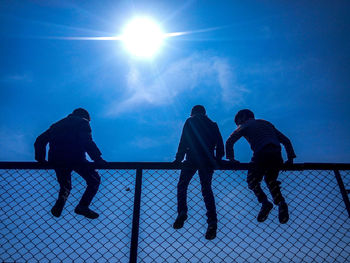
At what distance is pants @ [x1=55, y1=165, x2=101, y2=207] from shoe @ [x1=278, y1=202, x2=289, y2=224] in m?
2.53

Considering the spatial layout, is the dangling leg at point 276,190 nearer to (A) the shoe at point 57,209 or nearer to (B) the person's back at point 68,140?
(B) the person's back at point 68,140

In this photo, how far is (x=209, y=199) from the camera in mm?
3223

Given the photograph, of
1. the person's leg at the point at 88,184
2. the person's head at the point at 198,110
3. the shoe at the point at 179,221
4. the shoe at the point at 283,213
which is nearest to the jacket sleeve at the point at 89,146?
the person's leg at the point at 88,184

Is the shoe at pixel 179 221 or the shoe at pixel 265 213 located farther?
the shoe at pixel 265 213

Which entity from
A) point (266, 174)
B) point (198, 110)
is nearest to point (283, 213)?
point (266, 174)

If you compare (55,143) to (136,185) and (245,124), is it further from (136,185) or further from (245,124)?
(245,124)

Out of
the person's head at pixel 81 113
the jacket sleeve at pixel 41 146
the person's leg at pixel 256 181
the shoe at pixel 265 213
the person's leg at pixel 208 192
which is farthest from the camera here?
the person's head at pixel 81 113

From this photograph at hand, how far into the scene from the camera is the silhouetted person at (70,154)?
326 cm

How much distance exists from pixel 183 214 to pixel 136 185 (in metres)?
0.72

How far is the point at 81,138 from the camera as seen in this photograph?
12.2 ft

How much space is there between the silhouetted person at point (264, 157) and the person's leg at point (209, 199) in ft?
1.60

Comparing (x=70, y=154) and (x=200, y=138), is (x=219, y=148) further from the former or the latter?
(x=70, y=154)

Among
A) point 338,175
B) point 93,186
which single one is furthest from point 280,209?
point 93,186

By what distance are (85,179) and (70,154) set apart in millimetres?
421
